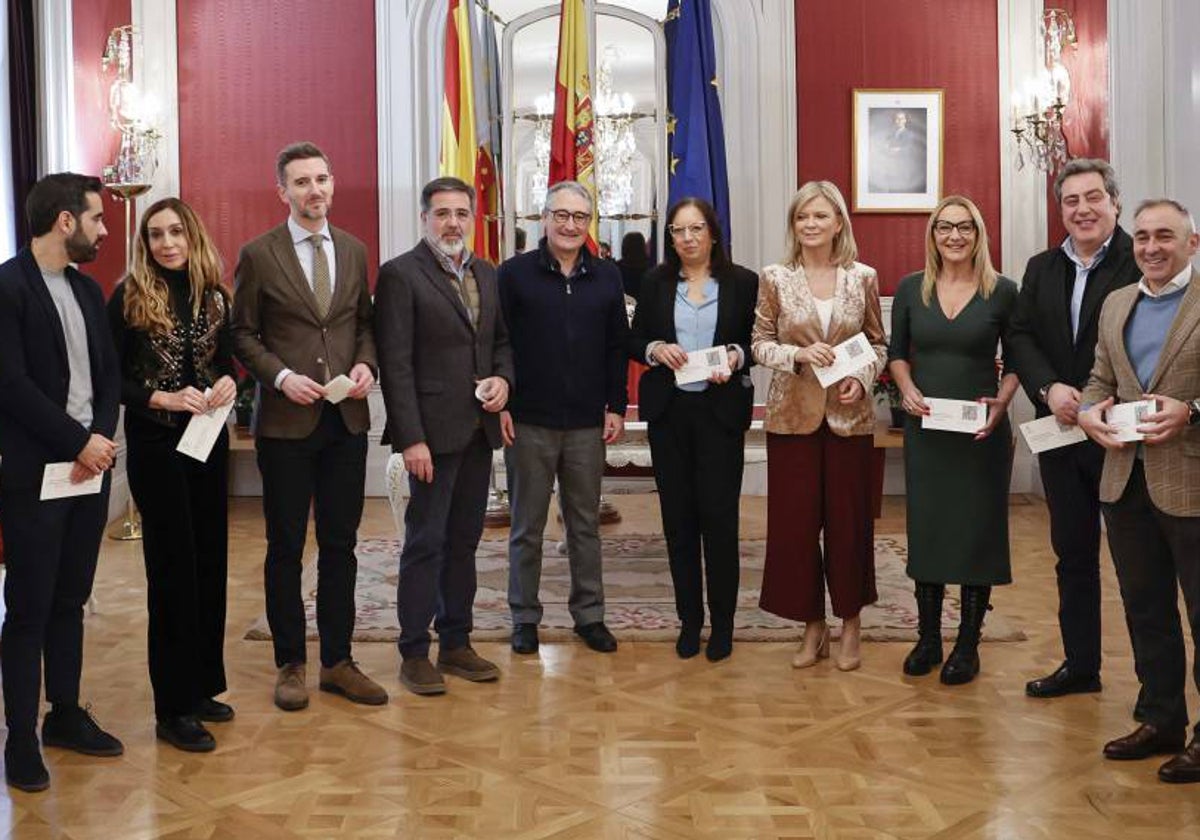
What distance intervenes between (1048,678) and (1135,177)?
11.2 feet

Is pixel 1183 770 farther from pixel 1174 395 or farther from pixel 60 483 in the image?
pixel 60 483

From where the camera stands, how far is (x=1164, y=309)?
3.10 meters

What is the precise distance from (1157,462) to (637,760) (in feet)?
4.89

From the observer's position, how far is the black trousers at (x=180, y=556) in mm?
3303

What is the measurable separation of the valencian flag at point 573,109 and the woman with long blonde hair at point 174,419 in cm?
322

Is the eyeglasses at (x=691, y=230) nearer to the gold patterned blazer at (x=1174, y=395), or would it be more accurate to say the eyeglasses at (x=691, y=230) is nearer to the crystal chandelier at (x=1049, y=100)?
the gold patterned blazer at (x=1174, y=395)

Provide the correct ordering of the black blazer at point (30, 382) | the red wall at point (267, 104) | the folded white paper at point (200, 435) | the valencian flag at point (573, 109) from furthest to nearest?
the red wall at point (267, 104)
the valencian flag at point (573, 109)
the folded white paper at point (200, 435)
the black blazer at point (30, 382)

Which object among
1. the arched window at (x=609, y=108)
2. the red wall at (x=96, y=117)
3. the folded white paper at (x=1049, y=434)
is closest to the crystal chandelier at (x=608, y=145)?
the arched window at (x=609, y=108)

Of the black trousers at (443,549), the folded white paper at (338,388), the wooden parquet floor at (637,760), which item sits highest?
the folded white paper at (338,388)

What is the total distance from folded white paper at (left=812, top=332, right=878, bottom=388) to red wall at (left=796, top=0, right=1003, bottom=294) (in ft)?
13.5

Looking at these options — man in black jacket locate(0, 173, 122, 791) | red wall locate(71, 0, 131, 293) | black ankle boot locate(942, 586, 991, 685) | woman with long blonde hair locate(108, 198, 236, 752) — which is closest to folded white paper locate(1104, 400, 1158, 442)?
black ankle boot locate(942, 586, 991, 685)

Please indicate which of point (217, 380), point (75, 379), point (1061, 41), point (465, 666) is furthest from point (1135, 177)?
point (75, 379)

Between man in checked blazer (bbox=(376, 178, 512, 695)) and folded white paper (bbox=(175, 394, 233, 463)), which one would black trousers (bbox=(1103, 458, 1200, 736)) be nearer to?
man in checked blazer (bbox=(376, 178, 512, 695))

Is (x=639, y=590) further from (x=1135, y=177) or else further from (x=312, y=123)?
(x=312, y=123)
